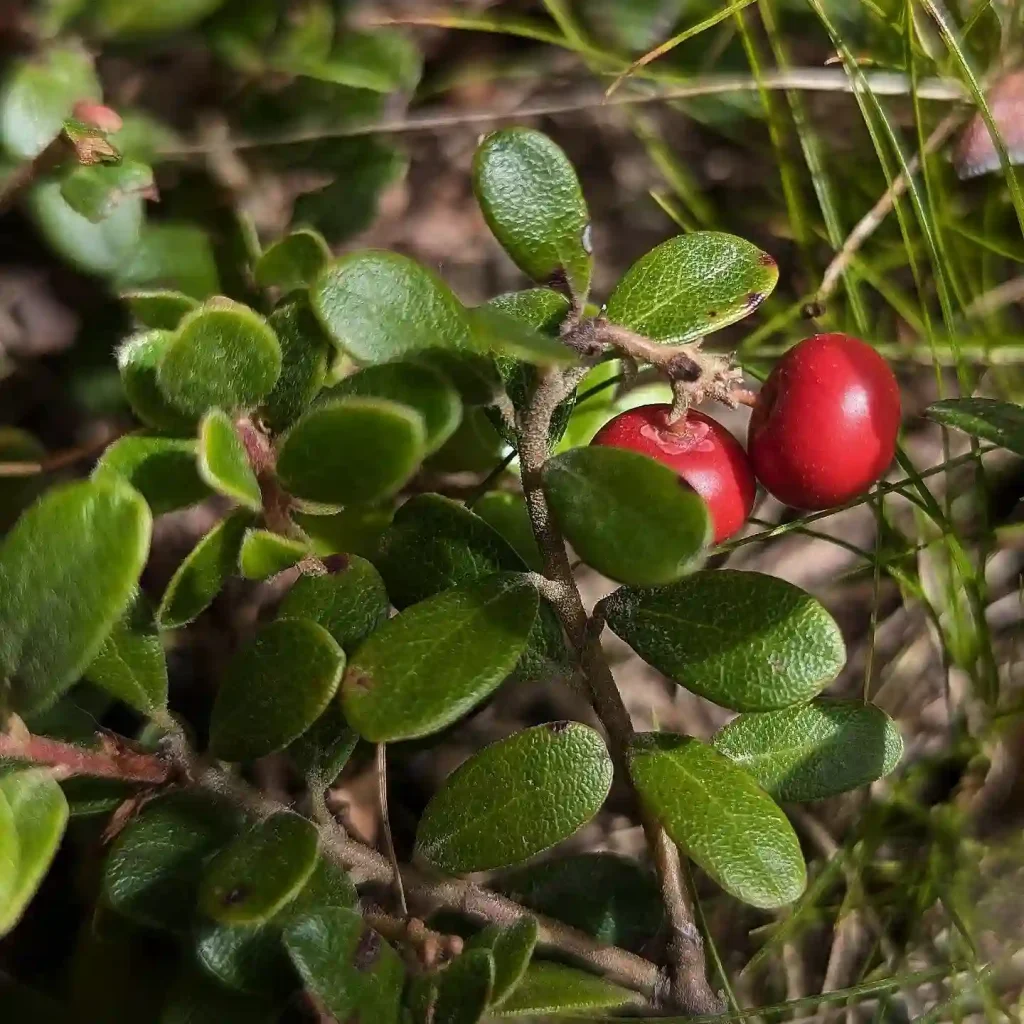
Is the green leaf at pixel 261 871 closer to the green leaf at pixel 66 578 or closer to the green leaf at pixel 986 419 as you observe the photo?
the green leaf at pixel 66 578

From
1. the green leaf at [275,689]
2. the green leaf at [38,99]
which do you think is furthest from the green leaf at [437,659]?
the green leaf at [38,99]

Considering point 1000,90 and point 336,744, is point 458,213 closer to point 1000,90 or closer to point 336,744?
point 1000,90

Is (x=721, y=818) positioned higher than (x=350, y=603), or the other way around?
(x=350, y=603)

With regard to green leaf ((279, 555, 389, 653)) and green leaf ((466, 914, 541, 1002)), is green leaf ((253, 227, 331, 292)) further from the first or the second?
green leaf ((466, 914, 541, 1002))

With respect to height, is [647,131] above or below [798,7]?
below

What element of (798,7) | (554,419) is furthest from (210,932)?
(798,7)

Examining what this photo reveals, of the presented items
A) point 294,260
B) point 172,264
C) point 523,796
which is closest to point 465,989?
point 523,796

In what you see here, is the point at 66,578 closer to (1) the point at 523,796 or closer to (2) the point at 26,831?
(2) the point at 26,831
